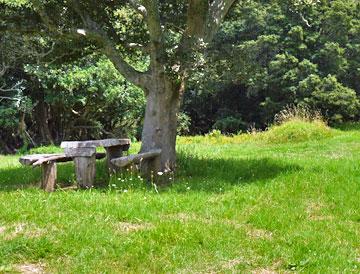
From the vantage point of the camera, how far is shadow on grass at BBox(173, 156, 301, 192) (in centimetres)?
762

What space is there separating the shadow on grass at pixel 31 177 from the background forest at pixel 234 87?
9.02 feet

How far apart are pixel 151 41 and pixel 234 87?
16335 mm

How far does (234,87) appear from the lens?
79.2 ft

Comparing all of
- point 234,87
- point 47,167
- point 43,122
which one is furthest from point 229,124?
point 47,167

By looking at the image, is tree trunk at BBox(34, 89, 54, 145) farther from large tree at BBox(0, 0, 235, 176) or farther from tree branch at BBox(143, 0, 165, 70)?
tree branch at BBox(143, 0, 165, 70)

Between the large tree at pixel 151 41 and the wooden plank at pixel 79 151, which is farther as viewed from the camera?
the large tree at pixel 151 41

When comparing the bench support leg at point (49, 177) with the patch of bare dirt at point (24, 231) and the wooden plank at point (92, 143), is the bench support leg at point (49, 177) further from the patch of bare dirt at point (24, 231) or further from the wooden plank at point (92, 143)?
the patch of bare dirt at point (24, 231)

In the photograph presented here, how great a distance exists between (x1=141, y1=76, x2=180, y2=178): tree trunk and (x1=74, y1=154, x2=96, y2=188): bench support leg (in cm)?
94

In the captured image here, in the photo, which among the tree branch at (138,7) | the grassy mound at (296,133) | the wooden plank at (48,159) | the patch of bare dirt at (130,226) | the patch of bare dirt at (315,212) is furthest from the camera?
the grassy mound at (296,133)

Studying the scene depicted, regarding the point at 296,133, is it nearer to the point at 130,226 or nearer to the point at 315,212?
the point at 315,212

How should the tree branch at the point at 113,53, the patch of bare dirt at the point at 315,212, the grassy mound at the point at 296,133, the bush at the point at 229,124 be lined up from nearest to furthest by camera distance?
the patch of bare dirt at the point at 315,212
the tree branch at the point at 113,53
the grassy mound at the point at 296,133
the bush at the point at 229,124

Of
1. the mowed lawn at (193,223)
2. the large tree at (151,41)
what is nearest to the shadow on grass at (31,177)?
the mowed lawn at (193,223)

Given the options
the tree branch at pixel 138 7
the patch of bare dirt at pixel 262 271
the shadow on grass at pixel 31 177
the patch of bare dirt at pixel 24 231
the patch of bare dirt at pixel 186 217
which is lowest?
the patch of bare dirt at pixel 262 271

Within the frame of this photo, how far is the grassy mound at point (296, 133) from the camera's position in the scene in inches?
592
